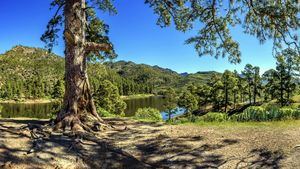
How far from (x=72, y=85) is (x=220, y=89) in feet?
206

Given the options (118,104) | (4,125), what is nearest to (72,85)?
(4,125)

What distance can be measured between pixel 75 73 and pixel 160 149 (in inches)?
186

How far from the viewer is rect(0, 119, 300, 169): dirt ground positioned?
872 cm

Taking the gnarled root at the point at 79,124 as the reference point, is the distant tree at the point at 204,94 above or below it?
above

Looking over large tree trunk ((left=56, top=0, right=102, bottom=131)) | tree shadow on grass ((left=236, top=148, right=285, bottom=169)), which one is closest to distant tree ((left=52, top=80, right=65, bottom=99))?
large tree trunk ((left=56, top=0, right=102, bottom=131))

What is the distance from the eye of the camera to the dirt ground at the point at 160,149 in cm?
872

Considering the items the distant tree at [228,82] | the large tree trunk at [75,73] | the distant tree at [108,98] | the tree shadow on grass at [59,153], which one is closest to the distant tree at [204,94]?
the distant tree at [228,82]

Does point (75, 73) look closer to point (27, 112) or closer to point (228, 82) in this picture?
point (228, 82)

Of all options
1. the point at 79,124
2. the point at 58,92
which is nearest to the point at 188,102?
the point at 58,92

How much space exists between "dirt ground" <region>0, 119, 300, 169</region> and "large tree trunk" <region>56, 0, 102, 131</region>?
1462 mm

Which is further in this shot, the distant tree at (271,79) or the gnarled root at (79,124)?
the distant tree at (271,79)

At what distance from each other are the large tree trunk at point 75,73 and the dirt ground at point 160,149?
4.80 feet

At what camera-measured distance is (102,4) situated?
15.6 meters

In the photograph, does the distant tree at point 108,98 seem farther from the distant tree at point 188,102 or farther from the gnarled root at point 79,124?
the gnarled root at point 79,124
